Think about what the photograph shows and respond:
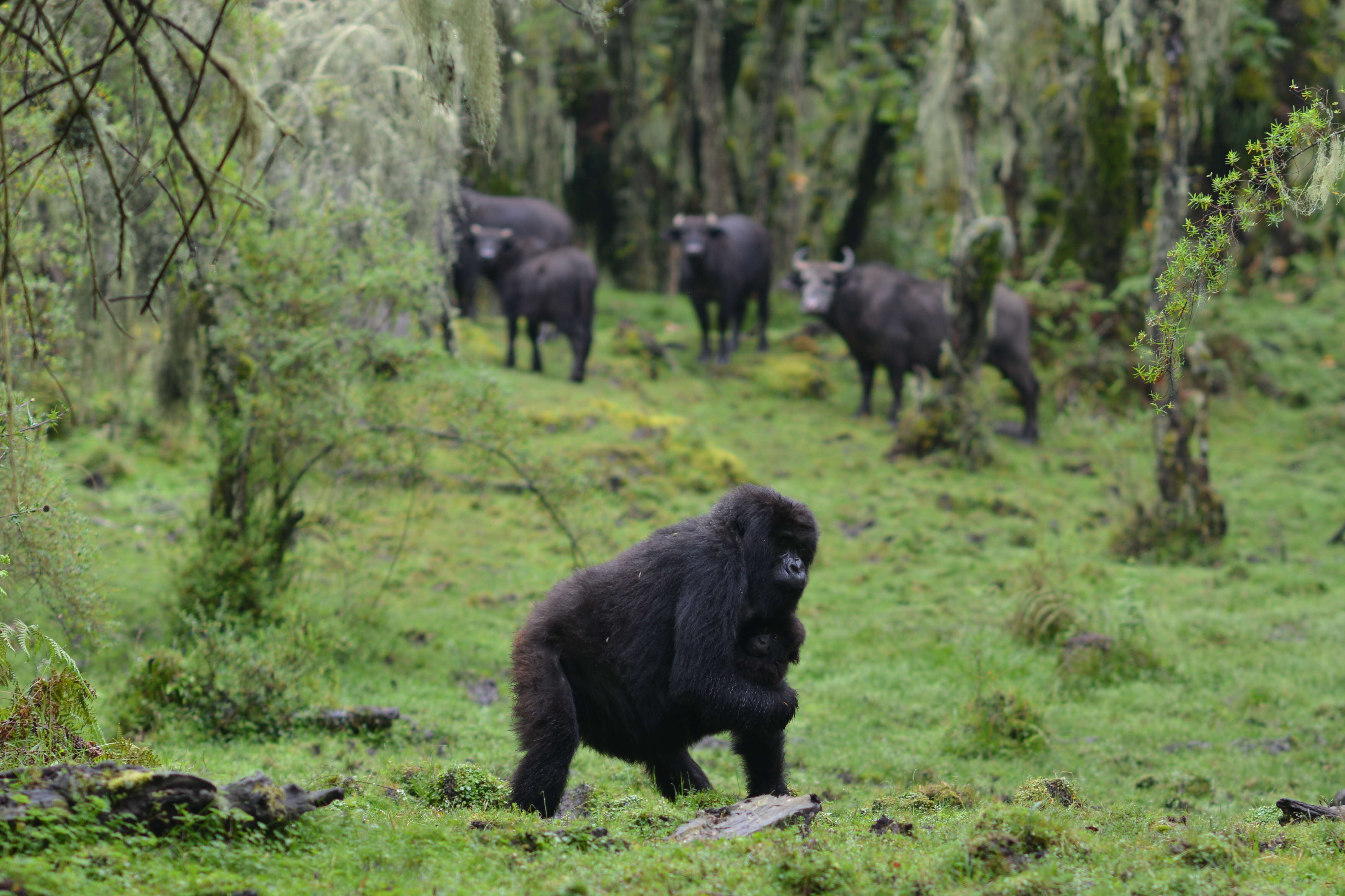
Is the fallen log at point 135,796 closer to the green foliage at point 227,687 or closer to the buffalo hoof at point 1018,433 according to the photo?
the green foliage at point 227,687

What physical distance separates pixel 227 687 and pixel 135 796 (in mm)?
4073

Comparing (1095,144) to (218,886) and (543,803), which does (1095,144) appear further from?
(218,886)

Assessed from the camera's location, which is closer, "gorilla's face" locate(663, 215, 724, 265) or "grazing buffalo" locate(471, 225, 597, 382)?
"grazing buffalo" locate(471, 225, 597, 382)

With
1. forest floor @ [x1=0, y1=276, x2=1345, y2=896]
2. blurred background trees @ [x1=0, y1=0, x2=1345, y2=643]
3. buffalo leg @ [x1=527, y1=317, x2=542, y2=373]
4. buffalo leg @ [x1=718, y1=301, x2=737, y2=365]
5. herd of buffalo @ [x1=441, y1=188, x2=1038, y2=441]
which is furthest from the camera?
buffalo leg @ [x1=718, y1=301, x2=737, y2=365]

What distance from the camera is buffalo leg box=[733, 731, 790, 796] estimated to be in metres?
6.25

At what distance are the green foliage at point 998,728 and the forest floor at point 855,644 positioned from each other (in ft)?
0.11

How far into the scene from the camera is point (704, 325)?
20828 millimetres

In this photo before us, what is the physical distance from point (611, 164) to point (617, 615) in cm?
2063

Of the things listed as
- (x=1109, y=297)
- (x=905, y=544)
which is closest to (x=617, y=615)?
(x=905, y=544)

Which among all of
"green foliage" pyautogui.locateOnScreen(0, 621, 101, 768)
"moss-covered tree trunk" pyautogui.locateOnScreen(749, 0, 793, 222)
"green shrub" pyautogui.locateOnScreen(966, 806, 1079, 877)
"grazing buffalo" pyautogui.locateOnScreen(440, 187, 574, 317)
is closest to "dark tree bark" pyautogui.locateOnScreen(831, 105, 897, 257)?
"moss-covered tree trunk" pyautogui.locateOnScreen(749, 0, 793, 222)

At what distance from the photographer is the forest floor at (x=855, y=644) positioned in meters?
4.55

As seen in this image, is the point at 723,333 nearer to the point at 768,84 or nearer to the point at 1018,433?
the point at 1018,433

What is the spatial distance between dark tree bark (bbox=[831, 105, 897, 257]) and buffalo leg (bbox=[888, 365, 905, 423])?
557 cm

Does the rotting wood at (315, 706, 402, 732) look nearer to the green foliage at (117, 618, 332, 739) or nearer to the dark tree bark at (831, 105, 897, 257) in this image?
the green foliage at (117, 618, 332, 739)
